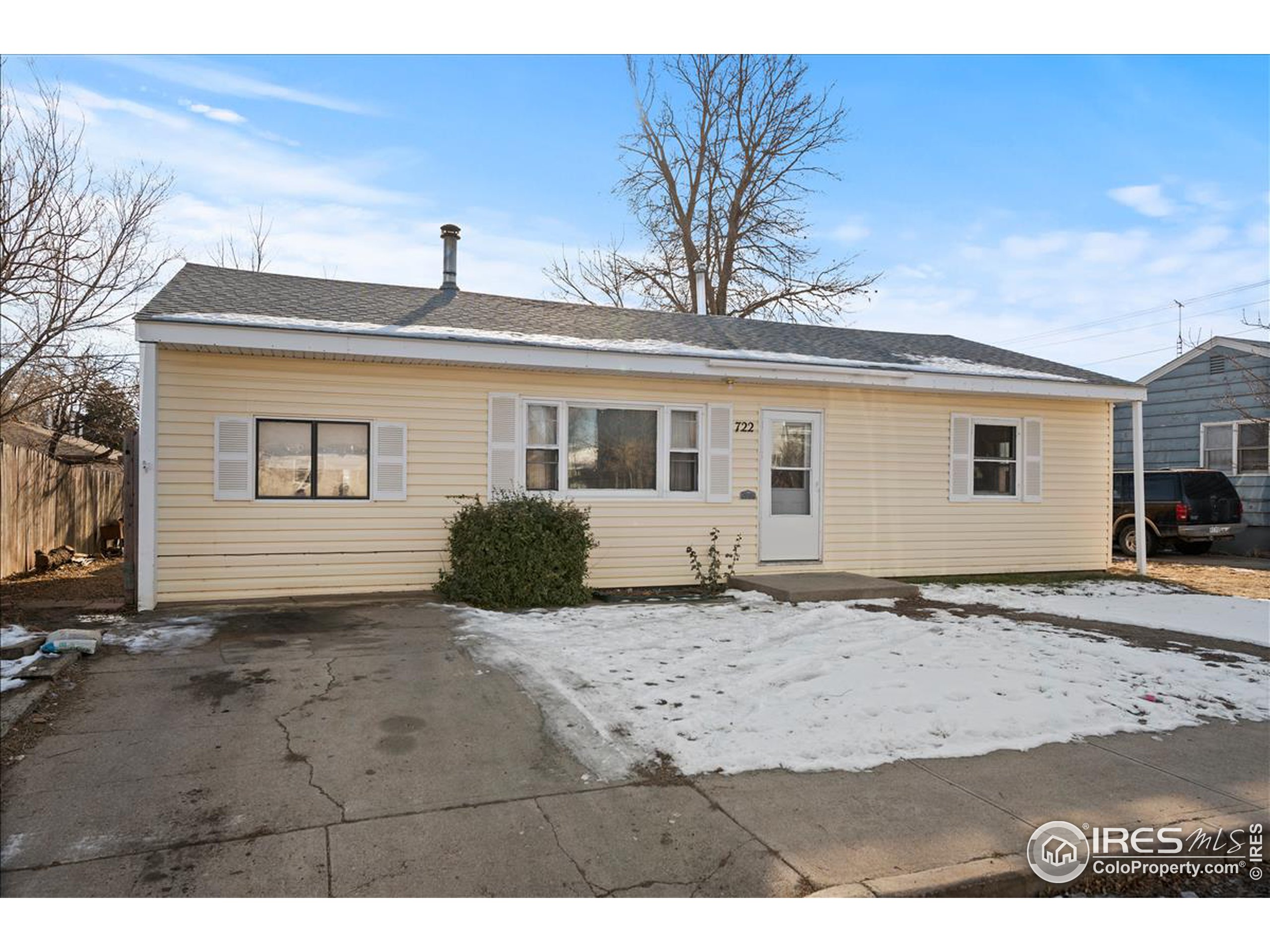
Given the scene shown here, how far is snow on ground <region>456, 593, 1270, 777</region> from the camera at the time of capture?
4.11 m

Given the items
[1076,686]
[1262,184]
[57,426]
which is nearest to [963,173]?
[1262,184]

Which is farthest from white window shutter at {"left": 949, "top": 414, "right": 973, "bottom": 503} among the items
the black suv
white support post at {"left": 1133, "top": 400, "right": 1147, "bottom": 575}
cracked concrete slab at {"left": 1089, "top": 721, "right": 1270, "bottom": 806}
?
cracked concrete slab at {"left": 1089, "top": 721, "right": 1270, "bottom": 806}

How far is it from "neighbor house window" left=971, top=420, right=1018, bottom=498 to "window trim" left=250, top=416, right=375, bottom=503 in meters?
8.32

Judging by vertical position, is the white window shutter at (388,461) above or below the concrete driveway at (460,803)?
above

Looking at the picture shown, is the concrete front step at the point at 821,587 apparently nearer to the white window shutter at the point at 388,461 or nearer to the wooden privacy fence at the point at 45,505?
the white window shutter at the point at 388,461

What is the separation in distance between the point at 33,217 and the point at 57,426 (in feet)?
27.1

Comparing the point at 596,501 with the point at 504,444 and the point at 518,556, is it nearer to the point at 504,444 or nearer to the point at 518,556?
the point at 504,444

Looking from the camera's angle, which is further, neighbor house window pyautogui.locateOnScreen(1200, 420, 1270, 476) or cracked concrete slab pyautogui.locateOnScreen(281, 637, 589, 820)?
neighbor house window pyautogui.locateOnScreen(1200, 420, 1270, 476)

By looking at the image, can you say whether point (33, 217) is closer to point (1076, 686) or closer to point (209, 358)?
point (209, 358)

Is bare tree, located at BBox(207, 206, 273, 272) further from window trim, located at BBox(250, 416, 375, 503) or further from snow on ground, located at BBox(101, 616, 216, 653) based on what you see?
snow on ground, located at BBox(101, 616, 216, 653)

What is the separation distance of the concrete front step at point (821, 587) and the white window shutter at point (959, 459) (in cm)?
232

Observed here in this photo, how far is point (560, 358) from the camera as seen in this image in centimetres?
861

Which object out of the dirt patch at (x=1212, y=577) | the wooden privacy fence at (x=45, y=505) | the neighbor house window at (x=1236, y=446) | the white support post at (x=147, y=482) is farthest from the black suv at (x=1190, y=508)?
the wooden privacy fence at (x=45, y=505)

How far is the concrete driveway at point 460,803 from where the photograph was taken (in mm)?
2703
